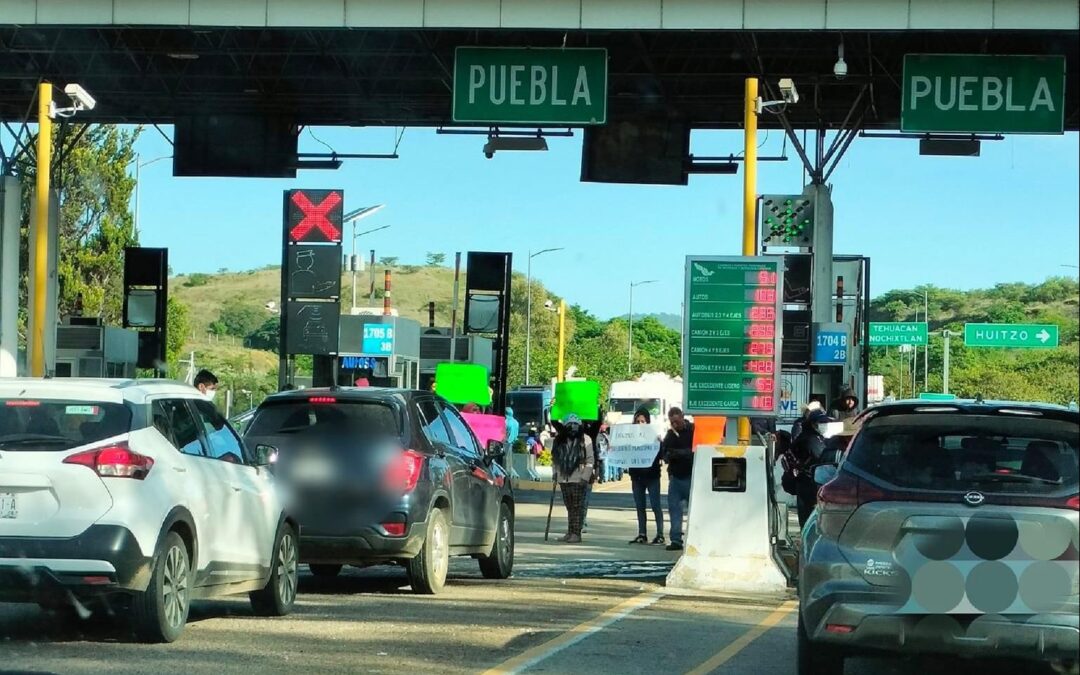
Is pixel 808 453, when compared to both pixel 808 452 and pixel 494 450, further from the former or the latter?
pixel 494 450

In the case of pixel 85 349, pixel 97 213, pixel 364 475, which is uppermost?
pixel 97 213

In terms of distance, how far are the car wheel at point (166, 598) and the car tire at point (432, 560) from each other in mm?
3107

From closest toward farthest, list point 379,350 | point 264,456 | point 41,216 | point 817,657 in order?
1. point 817,657
2. point 264,456
3. point 41,216
4. point 379,350

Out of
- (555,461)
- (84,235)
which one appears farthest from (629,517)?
(84,235)

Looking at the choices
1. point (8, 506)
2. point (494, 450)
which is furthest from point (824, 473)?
point (494, 450)

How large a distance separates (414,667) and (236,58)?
17496 mm

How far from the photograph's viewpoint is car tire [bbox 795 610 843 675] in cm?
816

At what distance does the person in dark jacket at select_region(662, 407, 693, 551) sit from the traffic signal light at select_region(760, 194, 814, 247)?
4.85 meters

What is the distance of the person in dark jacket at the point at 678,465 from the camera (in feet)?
62.8

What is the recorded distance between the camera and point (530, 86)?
20016 millimetres

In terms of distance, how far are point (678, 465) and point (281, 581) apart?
28.4 feet

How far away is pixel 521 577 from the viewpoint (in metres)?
14.9

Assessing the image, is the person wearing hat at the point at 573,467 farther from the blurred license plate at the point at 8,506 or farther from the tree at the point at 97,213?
the tree at the point at 97,213

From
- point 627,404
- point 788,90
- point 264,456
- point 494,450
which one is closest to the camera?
Answer: point 264,456
